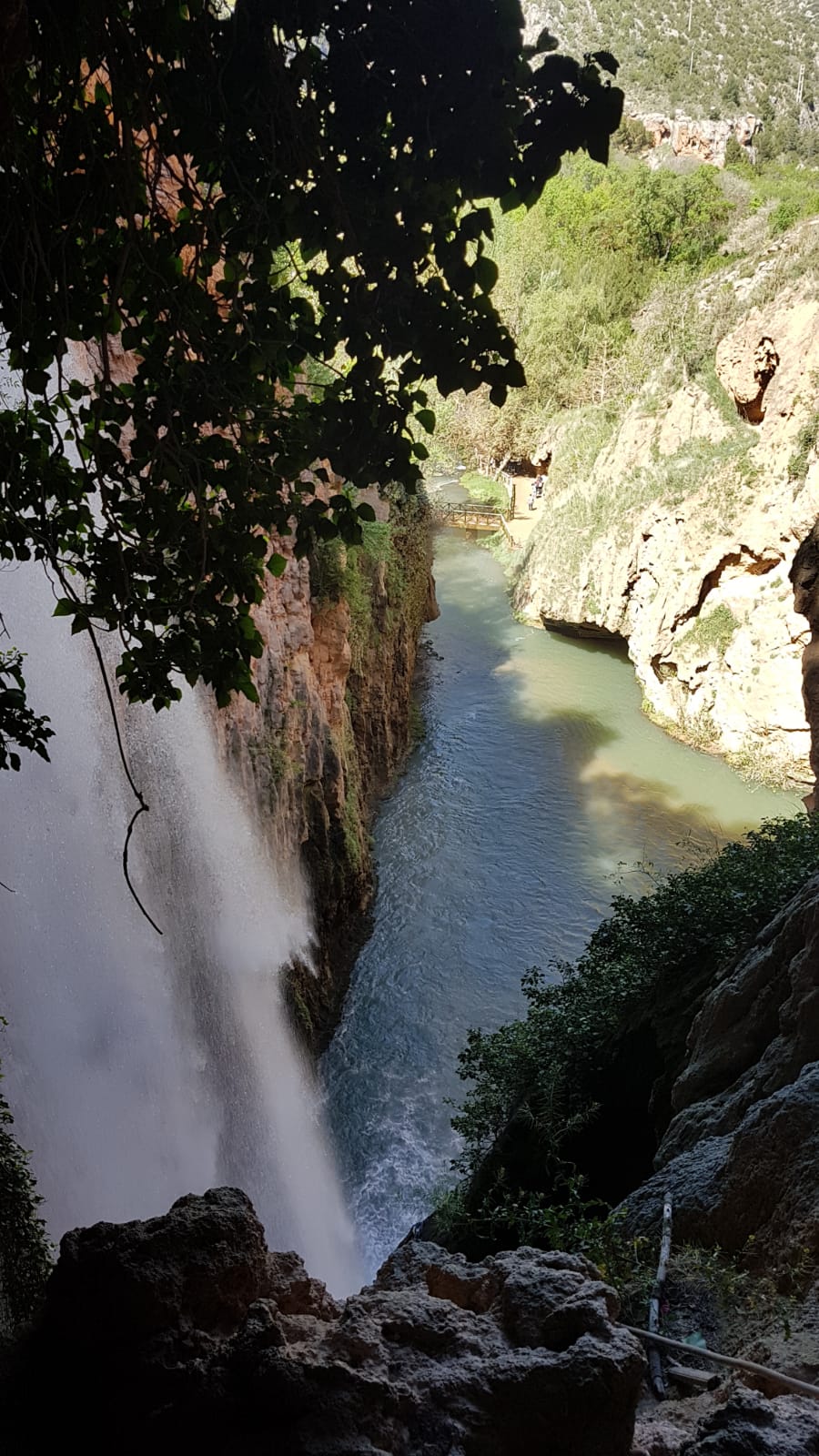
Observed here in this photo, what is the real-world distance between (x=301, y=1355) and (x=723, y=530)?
1729cm

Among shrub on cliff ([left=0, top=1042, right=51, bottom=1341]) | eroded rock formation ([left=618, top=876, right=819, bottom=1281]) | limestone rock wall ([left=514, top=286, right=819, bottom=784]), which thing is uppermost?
limestone rock wall ([left=514, top=286, right=819, bottom=784])

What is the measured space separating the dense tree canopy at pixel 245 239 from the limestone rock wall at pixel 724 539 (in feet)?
47.4

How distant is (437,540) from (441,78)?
92.7 feet

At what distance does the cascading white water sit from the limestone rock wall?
1067 centimetres

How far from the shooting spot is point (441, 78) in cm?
236

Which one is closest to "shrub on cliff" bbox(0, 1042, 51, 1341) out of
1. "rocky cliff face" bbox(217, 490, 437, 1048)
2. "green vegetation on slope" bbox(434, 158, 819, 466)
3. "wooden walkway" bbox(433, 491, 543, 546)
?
"rocky cliff face" bbox(217, 490, 437, 1048)

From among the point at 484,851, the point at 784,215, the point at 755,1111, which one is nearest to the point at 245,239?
the point at 755,1111

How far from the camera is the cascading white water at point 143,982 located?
6.87 meters

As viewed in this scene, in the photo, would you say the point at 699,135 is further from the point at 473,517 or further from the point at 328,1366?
the point at 328,1366

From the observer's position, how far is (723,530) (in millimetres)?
17812

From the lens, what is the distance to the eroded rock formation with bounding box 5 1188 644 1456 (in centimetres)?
231

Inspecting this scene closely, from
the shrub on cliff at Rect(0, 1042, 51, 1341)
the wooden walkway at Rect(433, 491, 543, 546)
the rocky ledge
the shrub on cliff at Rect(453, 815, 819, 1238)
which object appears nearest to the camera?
the rocky ledge

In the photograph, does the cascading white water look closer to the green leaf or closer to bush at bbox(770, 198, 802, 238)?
the green leaf

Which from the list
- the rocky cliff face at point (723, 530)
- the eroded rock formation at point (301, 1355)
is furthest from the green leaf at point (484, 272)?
the rocky cliff face at point (723, 530)
